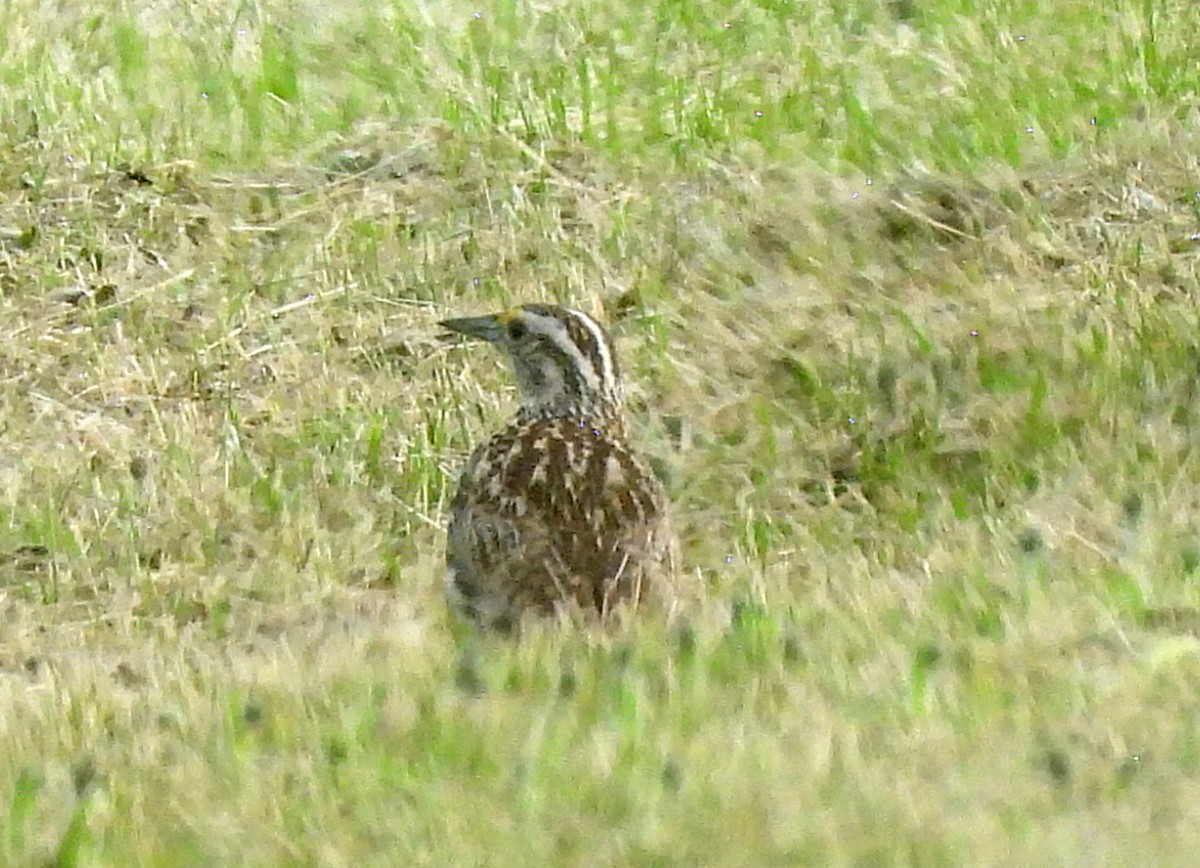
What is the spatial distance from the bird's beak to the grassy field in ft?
2.46

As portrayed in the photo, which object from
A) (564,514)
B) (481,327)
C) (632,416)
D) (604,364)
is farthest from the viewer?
(632,416)

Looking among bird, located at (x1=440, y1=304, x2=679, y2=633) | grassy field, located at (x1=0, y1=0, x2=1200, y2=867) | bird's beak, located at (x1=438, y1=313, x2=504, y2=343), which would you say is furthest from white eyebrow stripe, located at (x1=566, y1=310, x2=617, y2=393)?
grassy field, located at (x1=0, y1=0, x2=1200, y2=867)

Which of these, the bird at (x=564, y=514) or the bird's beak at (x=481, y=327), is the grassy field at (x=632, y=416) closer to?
the bird at (x=564, y=514)

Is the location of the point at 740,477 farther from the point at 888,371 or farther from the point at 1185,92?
the point at 1185,92

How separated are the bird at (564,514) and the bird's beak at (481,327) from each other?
0.28 m

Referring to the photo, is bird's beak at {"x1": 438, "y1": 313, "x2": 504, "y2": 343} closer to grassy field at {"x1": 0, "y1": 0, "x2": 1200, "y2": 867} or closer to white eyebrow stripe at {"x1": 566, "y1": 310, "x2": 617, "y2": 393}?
white eyebrow stripe at {"x1": 566, "y1": 310, "x2": 617, "y2": 393}

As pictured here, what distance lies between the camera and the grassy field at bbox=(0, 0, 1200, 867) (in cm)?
416

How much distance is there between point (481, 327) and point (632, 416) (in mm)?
1286

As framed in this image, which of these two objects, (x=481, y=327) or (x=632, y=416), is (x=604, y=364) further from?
(x=632, y=416)

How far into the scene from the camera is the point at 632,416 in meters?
7.91

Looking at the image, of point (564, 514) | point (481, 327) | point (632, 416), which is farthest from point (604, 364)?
point (632, 416)

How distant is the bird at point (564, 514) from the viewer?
5535mm

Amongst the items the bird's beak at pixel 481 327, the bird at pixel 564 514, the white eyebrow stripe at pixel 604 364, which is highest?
the bird's beak at pixel 481 327

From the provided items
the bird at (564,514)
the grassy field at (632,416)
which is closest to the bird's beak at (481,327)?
the bird at (564,514)
